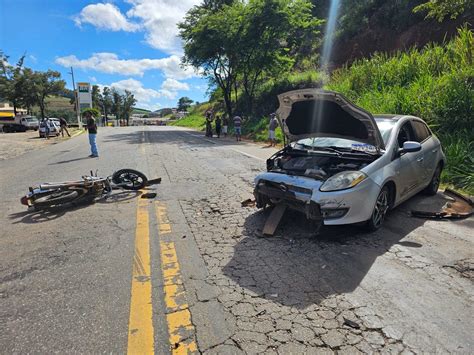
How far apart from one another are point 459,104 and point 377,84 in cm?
570

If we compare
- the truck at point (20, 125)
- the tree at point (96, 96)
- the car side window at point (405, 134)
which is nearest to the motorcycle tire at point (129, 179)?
the car side window at point (405, 134)

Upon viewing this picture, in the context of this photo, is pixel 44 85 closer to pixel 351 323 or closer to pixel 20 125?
pixel 20 125

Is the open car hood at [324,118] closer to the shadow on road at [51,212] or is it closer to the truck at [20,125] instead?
the shadow on road at [51,212]

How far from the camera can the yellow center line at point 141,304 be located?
2.33m

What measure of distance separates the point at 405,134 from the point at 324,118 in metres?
1.45

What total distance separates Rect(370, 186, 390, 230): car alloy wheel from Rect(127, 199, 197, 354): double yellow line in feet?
8.37

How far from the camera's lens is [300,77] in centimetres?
2556

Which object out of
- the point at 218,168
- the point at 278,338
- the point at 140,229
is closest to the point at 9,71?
the point at 218,168

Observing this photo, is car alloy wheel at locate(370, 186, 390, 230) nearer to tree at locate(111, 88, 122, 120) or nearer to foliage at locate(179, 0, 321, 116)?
foliage at locate(179, 0, 321, 116)

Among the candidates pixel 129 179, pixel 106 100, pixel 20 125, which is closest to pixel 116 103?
pixel 106 100

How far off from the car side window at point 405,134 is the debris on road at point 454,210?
43.7 inches

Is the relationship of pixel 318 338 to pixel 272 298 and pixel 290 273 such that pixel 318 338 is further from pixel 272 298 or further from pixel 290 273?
pixel 290 273

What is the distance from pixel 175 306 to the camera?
109 inches

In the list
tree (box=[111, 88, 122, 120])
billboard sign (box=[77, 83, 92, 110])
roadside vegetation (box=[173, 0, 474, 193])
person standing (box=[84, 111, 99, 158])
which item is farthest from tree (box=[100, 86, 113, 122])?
person standing (box=[84, 111, 99, 158])
